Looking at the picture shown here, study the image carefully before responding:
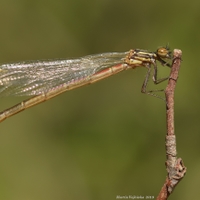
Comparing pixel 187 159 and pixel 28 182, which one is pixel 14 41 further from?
pixel 187 159

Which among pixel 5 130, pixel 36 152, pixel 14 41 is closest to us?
pixel 36 152

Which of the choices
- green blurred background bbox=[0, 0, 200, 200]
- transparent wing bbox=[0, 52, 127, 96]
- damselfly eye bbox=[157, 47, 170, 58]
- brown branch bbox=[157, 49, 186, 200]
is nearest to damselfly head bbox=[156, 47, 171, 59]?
damselfly eye bbox=[157, 47, 170, 58]

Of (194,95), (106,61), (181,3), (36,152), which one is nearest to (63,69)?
(106,61)

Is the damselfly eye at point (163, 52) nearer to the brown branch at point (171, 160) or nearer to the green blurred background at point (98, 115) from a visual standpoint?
the green blurred background at point (98, 115)

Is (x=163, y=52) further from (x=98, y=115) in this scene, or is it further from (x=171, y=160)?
(x=171, y=160)

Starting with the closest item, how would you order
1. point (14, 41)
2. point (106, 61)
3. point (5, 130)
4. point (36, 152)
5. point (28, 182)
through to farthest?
point (106, 61)
point (28, 182)
point (36, 152)
point (5, 130)
point (14, 41)

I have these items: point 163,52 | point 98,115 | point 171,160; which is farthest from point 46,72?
point 171,160

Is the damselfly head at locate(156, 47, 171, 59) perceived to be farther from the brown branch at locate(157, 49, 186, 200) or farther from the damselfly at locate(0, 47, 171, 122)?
the brown branch at locate(157, 49, 186, 200)
